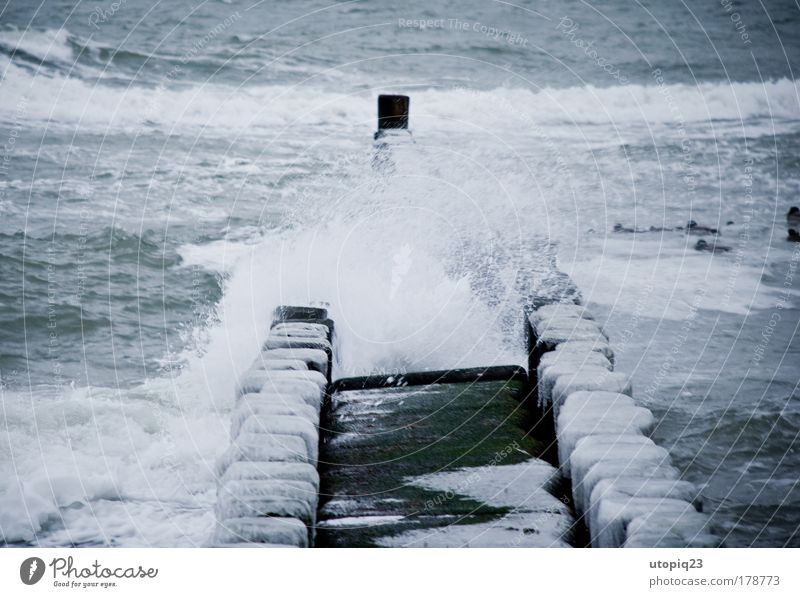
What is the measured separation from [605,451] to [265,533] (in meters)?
0.61

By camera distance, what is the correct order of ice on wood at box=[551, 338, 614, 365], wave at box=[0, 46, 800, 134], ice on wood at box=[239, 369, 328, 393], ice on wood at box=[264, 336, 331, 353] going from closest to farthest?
ice on wood at box=[239, 369, 328, 393], ice on wood at box=[551, 338, 614, 365], ice on wood at box=[264, 336, 331, 353], wave at box=[0, 46, 800, 134]

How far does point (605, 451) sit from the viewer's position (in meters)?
1.50

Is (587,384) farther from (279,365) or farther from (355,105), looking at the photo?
(355,105)

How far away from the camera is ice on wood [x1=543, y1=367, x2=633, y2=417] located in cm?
174

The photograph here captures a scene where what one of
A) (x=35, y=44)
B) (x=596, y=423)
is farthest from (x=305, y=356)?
(x=35, y=44)

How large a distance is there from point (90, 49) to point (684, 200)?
269 centimetres

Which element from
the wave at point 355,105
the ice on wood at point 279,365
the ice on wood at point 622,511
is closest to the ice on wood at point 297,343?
the ice on wood at point 279,365

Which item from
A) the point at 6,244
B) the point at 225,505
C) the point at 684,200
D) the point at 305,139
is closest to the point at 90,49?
the point at 6,244

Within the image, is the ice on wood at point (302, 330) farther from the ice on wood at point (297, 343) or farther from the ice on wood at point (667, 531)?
the ice on wood at point (667, 531)

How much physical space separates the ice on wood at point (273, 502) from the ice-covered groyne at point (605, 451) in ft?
1.58

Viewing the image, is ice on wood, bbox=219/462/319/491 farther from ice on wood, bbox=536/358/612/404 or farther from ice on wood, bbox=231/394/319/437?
ice on wood, bbox=536/358/612/404

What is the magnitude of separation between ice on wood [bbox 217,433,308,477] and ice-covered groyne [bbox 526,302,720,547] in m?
0.50

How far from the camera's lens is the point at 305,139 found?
436 centimetres

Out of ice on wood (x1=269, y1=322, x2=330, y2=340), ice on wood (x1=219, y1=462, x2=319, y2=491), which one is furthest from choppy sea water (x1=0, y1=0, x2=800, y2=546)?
ice on wood (x1=219, y1=462, x2=319, y2=491)
